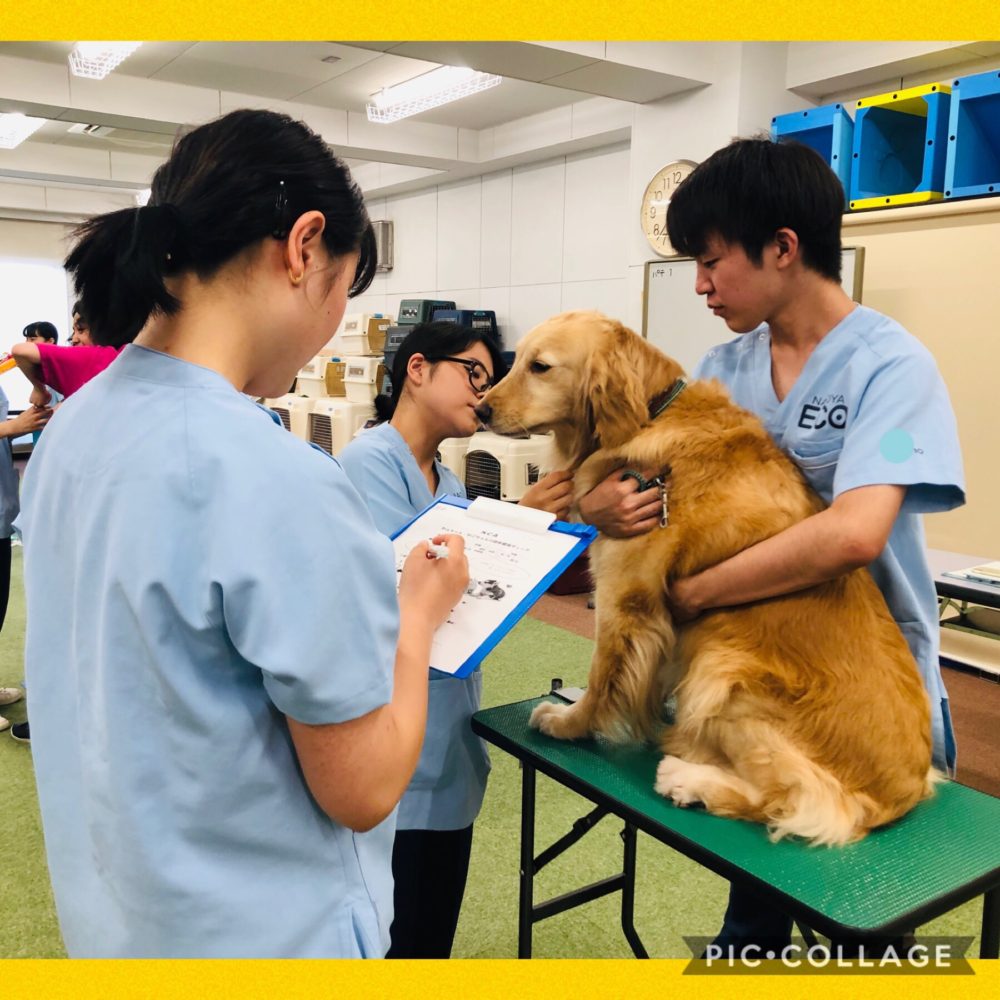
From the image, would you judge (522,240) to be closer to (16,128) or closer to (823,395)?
(16,128)

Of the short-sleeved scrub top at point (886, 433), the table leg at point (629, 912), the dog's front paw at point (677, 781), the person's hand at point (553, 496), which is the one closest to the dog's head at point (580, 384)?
the person's hand at point (553, 496)

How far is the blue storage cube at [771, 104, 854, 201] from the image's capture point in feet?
14.0

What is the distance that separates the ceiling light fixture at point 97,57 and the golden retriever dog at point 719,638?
506 centimetres

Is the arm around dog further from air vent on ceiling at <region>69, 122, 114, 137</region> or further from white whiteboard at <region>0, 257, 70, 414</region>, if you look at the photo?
white whiteboard at <region>0, 257, 70, 414</region>

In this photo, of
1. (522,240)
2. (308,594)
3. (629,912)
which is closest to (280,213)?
(308,594)

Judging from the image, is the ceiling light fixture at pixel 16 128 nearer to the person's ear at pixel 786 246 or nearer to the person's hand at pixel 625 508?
the person's hand at pixel 625 508

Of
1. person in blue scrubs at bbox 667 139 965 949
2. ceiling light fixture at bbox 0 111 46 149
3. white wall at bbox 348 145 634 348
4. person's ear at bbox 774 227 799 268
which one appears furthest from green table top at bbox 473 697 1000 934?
ceiling light fixture at bbox 0 111 46 149

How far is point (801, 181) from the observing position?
1.41 m

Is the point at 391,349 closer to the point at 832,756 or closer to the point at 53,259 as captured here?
the point at 832,756

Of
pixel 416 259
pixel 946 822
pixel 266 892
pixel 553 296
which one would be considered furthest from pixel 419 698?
pixel 416 259

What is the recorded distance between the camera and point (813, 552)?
132 centimetres

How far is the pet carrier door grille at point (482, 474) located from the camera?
18.7ft

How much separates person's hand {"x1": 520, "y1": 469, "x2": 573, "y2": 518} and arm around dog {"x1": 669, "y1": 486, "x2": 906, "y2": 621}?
0.40 metres

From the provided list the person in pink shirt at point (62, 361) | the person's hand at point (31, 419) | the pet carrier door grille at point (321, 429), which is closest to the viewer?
the person in pink shirt at point (62, 361)
